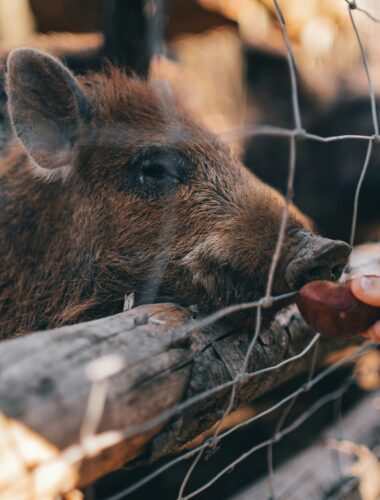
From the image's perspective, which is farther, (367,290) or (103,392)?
(367,290)

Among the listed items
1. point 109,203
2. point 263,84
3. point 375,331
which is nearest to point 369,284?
point 375,331

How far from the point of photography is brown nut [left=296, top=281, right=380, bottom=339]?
117 centimetres

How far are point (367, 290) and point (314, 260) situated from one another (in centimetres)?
19

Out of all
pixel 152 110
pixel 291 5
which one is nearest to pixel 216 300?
pixel 152 110

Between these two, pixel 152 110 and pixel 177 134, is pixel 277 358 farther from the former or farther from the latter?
pixel 152 110

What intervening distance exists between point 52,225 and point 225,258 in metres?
0.79

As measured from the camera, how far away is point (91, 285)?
5.97 ft

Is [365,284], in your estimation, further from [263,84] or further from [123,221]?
[263,84]

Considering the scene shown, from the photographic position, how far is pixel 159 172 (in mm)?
1837

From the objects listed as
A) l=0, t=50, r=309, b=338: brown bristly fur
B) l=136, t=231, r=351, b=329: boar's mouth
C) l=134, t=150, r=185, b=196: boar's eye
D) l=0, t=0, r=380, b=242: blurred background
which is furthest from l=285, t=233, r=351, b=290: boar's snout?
l=0, t=0, r=380, b=242: blurred background

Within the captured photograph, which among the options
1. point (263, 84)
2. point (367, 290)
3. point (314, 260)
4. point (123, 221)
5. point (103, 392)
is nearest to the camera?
point (103, 392)

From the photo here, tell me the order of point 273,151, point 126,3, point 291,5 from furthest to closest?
point 291,5 < point 273,151 < point 126,3

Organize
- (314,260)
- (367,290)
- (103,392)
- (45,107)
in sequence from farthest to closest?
(45,107), (314,260), (367,290), (103,392)

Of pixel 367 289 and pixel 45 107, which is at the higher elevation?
pixel 45 107
